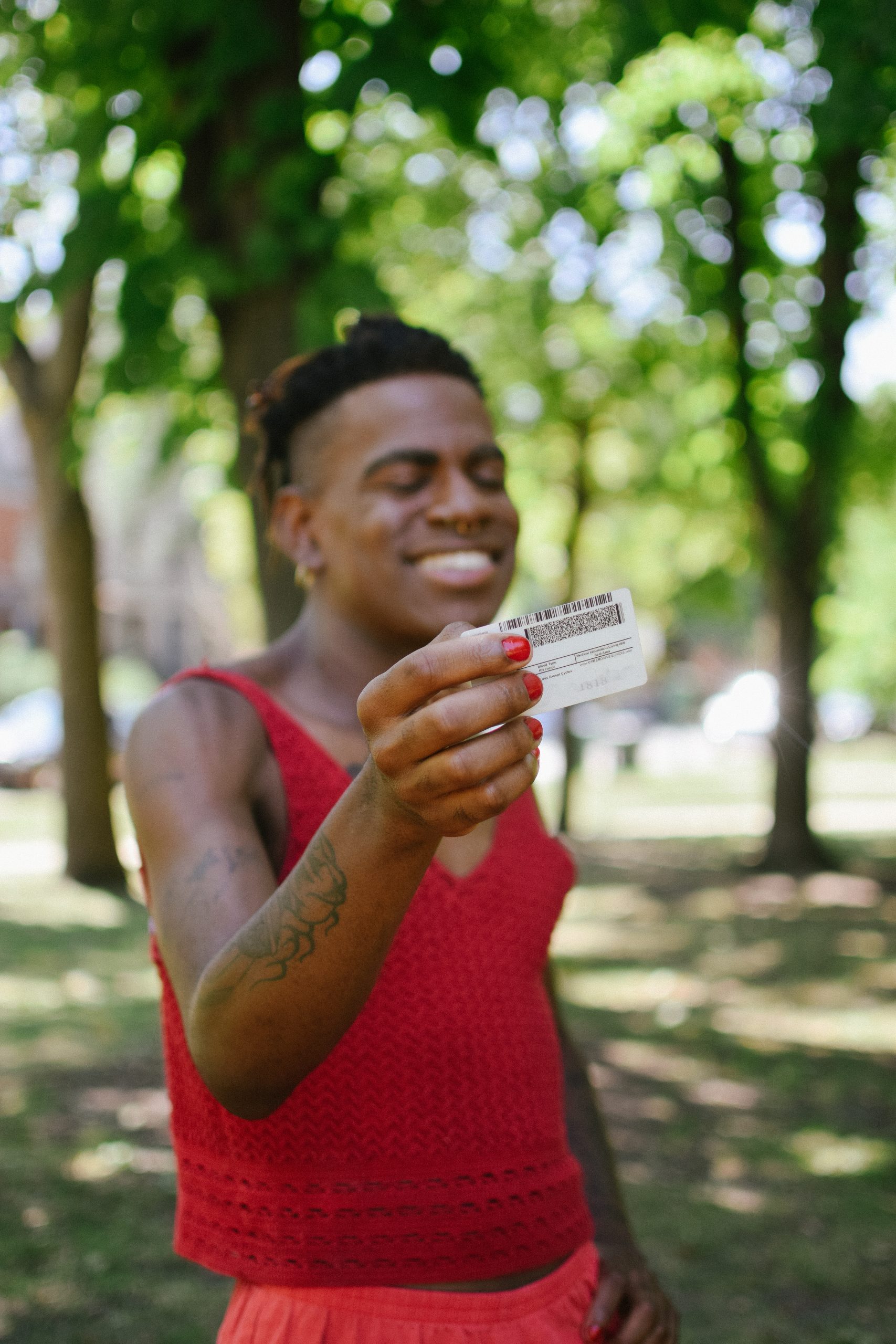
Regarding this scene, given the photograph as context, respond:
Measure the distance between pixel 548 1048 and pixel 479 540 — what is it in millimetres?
804

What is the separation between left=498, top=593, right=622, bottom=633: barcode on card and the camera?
139 cm

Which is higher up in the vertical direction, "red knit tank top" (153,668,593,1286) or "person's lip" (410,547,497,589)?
"person's lip" (410,547,497,589)

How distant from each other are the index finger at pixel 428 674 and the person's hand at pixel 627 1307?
1.16m

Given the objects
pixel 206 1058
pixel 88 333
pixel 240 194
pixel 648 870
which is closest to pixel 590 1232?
pixel 206 1058

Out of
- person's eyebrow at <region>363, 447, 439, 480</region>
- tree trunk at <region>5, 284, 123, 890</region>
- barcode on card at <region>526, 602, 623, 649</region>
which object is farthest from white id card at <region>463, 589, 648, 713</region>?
tree trunk at <region>5, 284, 123, 890</region>

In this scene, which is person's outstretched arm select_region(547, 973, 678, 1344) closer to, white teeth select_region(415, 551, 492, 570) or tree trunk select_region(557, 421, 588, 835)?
white teeth select_region(415, 551, 492, 570)

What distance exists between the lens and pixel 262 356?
555cm

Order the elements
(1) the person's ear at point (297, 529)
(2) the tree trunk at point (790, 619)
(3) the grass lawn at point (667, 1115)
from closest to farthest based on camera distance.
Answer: (1) the person's ear at point (297, 529)
(3) the grass lawn at point (667, 1115)
(2) the tree trunk at point (790, 619)

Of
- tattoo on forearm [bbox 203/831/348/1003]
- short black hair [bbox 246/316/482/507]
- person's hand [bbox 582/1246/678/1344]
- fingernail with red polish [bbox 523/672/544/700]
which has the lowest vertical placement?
person's hand [bbox 582/1246/678/1344]

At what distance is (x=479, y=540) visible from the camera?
6.52 feet

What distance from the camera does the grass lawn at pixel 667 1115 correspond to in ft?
14.2

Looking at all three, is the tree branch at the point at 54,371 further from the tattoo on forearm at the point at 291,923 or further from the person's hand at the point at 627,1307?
the tattoo on forearm at the point at 291,923

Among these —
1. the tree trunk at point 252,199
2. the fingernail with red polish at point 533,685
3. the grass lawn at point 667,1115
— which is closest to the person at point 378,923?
the fingernail with red polish at point 533,685

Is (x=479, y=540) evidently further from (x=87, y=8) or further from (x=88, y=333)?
(x=88, y=333)
